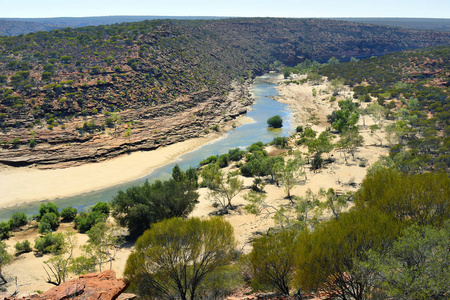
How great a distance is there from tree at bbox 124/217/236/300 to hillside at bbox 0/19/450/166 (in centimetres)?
4514

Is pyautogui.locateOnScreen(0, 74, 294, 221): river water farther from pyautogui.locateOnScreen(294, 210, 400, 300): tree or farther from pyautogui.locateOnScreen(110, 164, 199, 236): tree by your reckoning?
pyautogui.locateOnScreen(294, 210, 400, 300): tree

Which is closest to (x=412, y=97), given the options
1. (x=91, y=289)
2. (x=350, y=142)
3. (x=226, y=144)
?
(x=350, y=142)

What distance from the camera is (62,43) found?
95.6 meters

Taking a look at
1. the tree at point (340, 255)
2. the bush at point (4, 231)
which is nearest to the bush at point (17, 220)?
the bush at point (4, 231)

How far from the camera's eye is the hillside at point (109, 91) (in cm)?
6256

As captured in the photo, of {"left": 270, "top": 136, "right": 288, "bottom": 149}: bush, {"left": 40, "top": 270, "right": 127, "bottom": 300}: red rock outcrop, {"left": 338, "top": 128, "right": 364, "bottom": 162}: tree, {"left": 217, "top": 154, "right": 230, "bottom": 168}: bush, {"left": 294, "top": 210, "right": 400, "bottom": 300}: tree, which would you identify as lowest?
{"left": 217, "top": 154, "right": 230, "bottom": 168}: bush

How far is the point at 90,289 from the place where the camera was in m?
15.9

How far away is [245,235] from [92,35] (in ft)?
327

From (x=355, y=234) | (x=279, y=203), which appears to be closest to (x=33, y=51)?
(x=279, y=203)

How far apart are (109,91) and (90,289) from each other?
7264 centimetres

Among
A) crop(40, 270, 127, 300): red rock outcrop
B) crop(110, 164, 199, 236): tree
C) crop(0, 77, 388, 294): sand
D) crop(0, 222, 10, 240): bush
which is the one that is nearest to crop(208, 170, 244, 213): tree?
crop(0, 77, 388, 294): sand

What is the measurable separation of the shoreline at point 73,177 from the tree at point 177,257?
112ft

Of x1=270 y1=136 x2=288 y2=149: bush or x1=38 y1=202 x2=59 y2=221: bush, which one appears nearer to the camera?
x1=38 y1=202 x2=59 y2=221: bush

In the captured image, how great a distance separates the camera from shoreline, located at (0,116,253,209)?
46469mm
